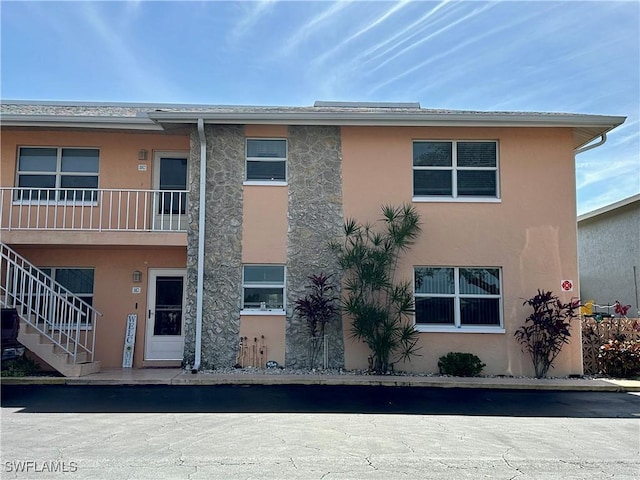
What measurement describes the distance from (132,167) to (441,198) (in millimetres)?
7491

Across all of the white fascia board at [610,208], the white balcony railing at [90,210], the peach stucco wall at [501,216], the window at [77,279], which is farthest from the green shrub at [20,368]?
the white fascia board at [610,208]

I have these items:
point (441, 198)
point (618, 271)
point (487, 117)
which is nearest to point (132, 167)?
point (441, 198)

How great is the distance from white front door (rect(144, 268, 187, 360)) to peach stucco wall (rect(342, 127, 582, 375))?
455 cm

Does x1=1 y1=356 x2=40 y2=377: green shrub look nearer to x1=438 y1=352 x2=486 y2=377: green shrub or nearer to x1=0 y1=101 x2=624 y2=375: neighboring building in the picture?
x1=0 y1=101 x2=624 y2=375: neighboring building

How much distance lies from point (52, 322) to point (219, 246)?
3.79m

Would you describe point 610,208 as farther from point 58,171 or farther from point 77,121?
point 58,171

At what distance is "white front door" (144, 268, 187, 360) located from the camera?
493 inches

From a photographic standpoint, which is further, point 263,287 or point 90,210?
point 90,210

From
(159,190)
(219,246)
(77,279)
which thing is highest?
(159,190)

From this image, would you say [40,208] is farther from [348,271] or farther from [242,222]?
[348,271]

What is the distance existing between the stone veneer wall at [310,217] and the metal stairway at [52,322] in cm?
445

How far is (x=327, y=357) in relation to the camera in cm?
1162

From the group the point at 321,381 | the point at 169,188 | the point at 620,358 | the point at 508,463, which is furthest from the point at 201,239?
the point at 620,358

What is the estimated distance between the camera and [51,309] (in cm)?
1125
